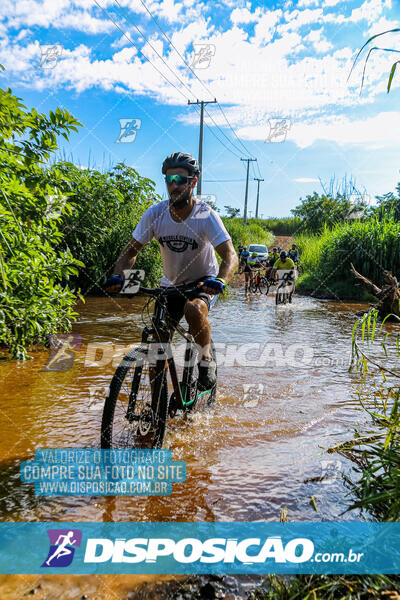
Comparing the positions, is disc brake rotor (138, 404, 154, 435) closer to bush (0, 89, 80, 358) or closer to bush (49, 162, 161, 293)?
bush (0, 89, 80, 358)

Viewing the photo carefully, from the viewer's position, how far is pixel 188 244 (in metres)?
3.99

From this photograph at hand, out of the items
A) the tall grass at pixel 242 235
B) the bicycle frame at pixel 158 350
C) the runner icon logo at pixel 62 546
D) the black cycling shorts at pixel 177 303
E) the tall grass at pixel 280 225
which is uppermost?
the tall grass at pixel 280 225

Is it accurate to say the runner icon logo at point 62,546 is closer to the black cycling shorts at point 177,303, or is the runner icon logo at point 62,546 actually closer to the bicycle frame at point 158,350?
the bicycle frame at point 158,350

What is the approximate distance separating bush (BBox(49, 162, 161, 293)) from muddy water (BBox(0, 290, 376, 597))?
5.78 meters

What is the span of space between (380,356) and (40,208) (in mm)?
5621

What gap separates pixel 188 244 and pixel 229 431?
1.82 m

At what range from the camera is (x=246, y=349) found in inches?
313

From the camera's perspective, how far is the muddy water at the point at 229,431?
2.94m

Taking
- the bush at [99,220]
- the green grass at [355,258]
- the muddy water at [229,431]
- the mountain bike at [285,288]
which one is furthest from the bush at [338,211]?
the muddy water at [229,431]

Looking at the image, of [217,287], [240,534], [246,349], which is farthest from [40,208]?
[240,534]

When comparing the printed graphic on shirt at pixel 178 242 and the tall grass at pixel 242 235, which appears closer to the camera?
the printed graphic on shirt at pixel 178 242

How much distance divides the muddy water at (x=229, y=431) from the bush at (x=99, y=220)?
5778 millimetres

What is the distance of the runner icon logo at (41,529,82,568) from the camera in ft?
7.92

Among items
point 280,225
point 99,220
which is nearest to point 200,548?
point 99,220
